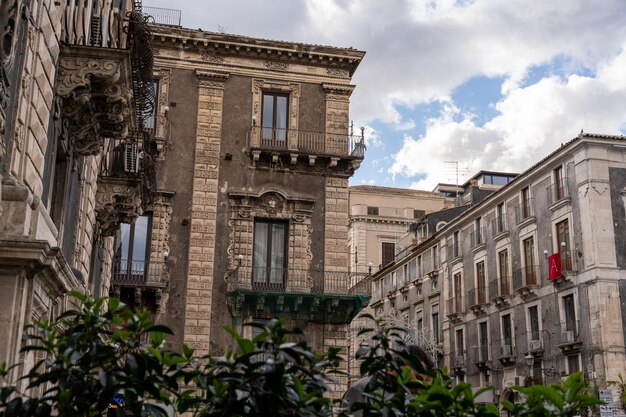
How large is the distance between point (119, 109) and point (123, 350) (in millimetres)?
7792

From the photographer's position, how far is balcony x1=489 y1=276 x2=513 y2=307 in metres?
34.8

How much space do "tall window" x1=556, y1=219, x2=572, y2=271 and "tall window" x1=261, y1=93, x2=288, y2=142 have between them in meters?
13.2

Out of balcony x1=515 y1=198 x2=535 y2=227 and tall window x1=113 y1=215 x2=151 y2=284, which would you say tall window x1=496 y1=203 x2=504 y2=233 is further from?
tall window x1=113 y1=215 x2=151 y2=284

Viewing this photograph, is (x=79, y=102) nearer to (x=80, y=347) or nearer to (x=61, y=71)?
(x=61, y=71)

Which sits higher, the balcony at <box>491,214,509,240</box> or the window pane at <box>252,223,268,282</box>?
the balcony at <box>491,214,509,240</box>

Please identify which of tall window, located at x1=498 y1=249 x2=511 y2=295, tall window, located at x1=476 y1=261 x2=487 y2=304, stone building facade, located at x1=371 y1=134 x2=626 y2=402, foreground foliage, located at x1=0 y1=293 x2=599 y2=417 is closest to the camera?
foreground foliage, located at x1=0 y1=293 x2=599 y2=417

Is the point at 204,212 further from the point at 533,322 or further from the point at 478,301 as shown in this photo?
the point at 478,301

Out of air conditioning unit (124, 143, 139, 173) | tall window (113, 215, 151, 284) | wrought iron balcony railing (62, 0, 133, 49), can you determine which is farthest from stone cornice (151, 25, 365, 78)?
air conditioning unit (124, 143, 139, 173)

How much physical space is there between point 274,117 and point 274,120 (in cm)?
11

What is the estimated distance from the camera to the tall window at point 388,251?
181 feet

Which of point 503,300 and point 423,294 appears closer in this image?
point 503,300

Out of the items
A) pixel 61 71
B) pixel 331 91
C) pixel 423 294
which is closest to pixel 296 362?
pixel 61 71

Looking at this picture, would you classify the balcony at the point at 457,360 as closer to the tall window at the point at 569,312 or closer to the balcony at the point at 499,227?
the balcony at the point at 499,227

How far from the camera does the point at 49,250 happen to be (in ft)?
23.9
